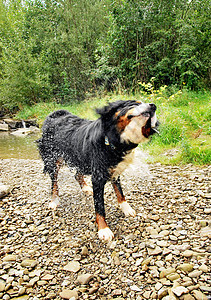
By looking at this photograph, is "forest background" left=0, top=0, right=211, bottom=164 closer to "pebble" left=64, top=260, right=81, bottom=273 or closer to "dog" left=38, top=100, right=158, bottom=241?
"dog" left=38, top=100, right=158, bottom=241

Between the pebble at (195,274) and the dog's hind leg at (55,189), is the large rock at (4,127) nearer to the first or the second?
the dog's hind leg at (55,189)

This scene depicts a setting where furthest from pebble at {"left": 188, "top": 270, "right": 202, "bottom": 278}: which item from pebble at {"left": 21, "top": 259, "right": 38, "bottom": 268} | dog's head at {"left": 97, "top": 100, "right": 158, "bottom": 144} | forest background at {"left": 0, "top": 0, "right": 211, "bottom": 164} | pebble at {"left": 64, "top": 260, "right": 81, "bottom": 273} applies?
forest background at {"left": 0, "top": 0, "right": 211, "bottom": 164}

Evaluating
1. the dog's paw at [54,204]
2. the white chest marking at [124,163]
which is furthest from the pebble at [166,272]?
the dog's paw at [54,204]

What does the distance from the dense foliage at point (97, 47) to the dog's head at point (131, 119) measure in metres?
5.77

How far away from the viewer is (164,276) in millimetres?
1730

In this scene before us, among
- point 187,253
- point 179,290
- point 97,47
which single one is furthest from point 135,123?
point 97,47

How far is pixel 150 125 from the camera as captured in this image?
1967 mm

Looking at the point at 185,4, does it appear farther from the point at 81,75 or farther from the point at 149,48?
the point at 81,75

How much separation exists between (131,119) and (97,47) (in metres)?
13.4

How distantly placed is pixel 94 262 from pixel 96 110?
5.14ft

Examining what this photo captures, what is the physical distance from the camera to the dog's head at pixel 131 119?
1.90m

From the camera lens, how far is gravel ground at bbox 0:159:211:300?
5.67 feet

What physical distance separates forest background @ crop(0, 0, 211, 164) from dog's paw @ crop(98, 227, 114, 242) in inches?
54.8

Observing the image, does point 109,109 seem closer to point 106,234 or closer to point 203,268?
point 106,234
